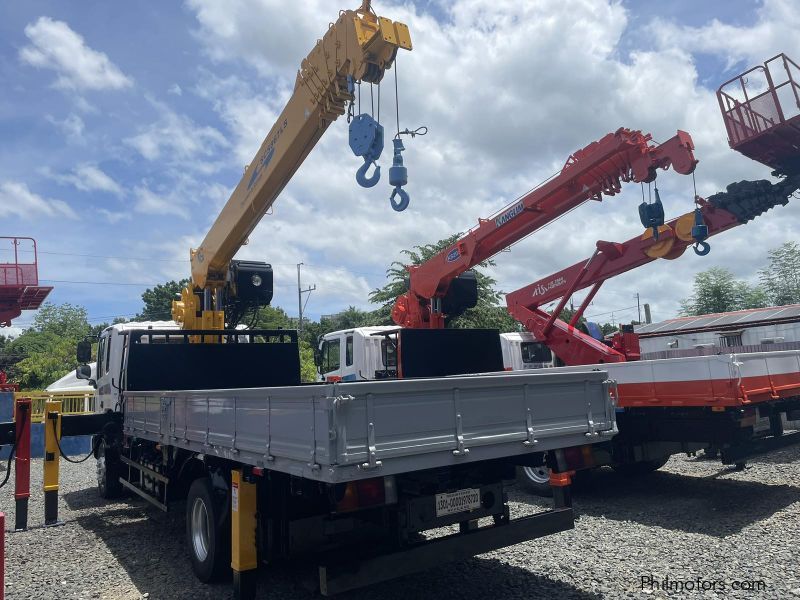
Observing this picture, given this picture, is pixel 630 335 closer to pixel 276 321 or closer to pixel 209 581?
pixel 209 581

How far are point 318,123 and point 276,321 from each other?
51.0m

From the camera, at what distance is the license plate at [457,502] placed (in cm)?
436

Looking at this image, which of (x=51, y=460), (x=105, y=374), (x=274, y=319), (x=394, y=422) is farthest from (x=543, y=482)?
(x=274, y=319)

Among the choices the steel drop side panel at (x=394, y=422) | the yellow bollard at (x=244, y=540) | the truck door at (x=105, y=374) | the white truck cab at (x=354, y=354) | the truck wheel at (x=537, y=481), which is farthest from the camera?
the white truck cab at (x=354, y=354)

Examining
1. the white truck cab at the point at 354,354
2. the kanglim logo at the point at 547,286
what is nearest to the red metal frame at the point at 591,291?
the kanglim logo at the point at 547,286

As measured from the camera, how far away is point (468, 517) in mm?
4551

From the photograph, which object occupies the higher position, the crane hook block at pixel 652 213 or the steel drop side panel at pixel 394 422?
the crane hook block at pixel 652 213

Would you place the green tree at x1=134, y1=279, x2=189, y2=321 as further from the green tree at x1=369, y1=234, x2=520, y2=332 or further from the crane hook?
the crane hook

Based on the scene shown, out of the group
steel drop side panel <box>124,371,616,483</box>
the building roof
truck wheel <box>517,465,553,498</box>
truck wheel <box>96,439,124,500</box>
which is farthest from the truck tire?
the building roof

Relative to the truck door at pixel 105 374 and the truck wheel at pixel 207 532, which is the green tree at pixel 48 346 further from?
the truck wheel at pixel 207 532

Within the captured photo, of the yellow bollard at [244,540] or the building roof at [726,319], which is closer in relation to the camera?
the yellow bollard at [244,540]

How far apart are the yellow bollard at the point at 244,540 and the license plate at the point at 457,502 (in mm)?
1322

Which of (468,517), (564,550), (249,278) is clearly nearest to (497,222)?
(249,278)

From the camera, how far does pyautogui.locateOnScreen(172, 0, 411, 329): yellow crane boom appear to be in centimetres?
665
